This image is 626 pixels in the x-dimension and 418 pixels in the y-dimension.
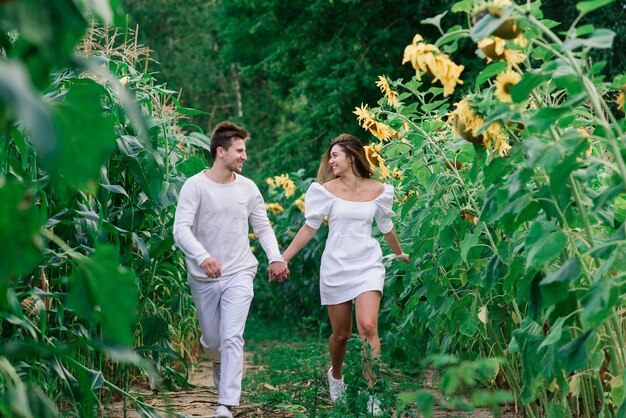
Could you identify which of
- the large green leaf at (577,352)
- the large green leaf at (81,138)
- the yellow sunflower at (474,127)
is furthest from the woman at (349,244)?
the large green leaf at (81,138)

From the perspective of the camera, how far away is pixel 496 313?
4586mm

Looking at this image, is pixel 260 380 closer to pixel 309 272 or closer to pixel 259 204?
pixel 259 204

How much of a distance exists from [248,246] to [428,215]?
1.36 metres

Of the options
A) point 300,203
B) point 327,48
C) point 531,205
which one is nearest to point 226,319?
point 531,205

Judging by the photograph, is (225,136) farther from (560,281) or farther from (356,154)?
(560,281)

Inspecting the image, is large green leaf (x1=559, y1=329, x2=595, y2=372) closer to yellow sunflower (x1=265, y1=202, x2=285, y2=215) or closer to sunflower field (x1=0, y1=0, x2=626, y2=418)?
sunflower field (x1=0, y1=0, x2=626, y2=418)

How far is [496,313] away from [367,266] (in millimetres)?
1461

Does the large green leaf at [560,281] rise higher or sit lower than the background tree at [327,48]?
lower

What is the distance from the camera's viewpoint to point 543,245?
2844 mm

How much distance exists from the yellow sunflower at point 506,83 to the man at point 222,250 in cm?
248

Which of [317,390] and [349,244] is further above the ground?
[349,244]

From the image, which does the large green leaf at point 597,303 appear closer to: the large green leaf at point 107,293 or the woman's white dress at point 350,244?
the large green leaf at point 107,293

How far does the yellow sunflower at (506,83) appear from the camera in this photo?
3096 mm

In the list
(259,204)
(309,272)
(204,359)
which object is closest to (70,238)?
(259,204)
